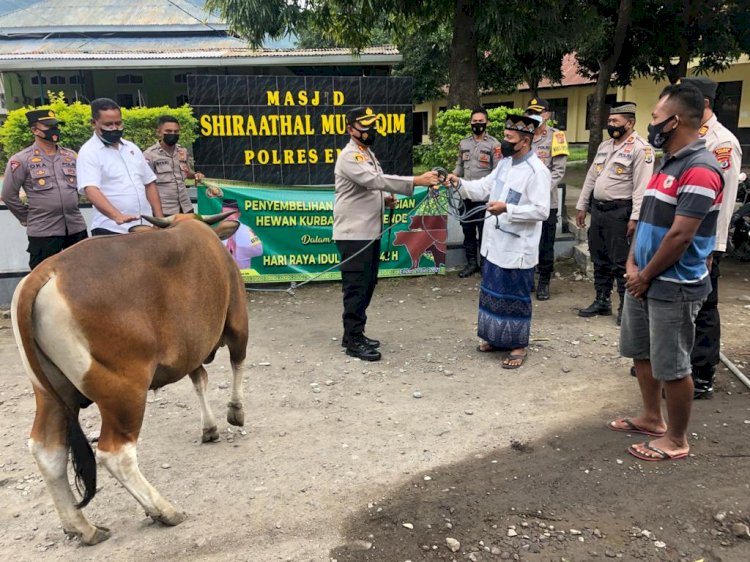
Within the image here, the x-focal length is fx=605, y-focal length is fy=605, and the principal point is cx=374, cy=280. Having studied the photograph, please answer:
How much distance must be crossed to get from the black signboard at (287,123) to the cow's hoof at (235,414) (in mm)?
4289

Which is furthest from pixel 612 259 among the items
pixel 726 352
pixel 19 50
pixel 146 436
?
pixel 19 50

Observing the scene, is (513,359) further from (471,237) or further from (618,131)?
(471,237)

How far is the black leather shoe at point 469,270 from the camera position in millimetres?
7710

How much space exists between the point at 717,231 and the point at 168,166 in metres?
5.27

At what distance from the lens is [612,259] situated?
573 cm

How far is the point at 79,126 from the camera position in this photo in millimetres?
7465

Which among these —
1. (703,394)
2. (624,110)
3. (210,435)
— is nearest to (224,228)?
(210,435)

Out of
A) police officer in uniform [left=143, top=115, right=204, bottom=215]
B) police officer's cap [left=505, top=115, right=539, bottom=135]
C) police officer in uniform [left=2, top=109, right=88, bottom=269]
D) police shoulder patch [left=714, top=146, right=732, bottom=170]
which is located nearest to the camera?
police shoulder patch [left=714, top=146, right=732, bottom=170]

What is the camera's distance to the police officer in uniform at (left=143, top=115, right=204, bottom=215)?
6.54 meters

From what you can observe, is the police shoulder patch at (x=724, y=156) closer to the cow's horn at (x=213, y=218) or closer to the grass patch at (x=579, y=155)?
the cow's horn at (x=213, y=218)

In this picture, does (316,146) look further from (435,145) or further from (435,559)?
(435,559)

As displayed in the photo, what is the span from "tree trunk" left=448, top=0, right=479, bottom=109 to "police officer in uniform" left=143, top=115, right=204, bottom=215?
19.8ft

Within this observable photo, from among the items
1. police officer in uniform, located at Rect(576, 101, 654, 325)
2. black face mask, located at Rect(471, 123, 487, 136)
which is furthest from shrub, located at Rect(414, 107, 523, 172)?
police officer in uniform, located at Rect(576, 101, 654, 325)

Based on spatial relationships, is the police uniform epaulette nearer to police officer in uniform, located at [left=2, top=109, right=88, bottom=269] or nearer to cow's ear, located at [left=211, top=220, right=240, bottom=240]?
cow's ear, located at [left=211, top=220, right=240, bottom=240]
